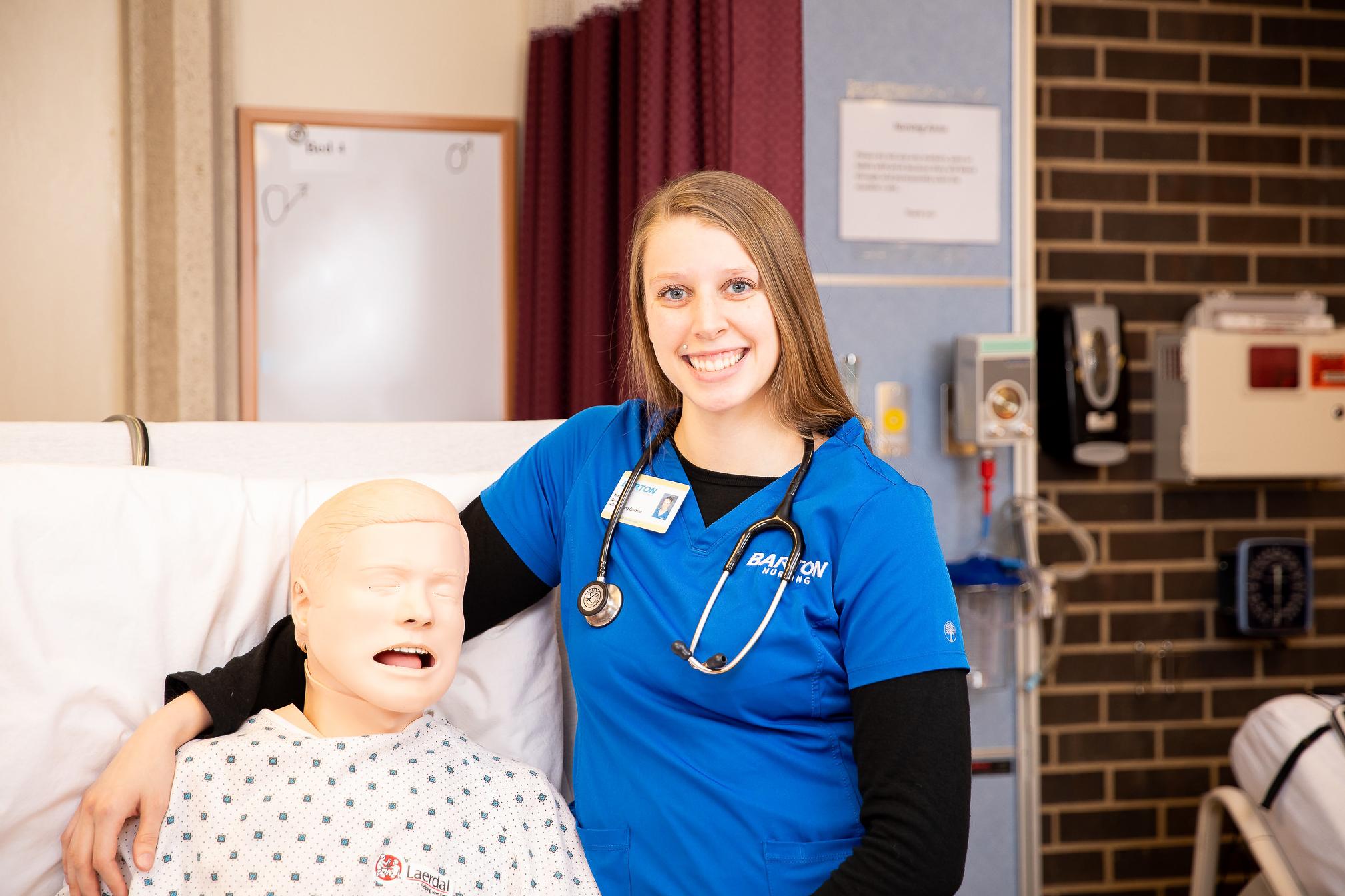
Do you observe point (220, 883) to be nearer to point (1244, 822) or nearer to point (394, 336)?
point (1244, 822)

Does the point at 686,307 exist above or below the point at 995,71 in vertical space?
below

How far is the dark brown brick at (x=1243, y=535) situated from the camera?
2928 mm

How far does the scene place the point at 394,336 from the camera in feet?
10.2

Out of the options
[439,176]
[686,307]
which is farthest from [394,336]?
[686,307]

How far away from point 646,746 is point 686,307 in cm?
54

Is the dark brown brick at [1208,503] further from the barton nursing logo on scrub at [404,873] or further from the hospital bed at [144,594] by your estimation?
the barton nursing logo on scrub at [404,873]

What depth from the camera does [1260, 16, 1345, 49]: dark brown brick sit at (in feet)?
9.66

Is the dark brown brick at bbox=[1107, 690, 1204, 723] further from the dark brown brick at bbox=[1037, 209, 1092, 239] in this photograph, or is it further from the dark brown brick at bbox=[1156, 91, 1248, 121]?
the dark brown brick at bbox=[1156, 91, 1248, 121]

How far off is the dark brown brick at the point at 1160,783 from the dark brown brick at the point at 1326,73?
76.8 inches

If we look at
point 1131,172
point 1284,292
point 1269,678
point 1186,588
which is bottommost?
point 1269,678

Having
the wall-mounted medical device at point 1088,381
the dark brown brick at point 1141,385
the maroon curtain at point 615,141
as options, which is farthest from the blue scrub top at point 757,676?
the dark brown brick at point 1141,385

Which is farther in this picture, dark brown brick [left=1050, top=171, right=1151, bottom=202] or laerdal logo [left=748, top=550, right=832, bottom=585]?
dark brown brick [left=1050, top=171, right=1151, bottom=202]

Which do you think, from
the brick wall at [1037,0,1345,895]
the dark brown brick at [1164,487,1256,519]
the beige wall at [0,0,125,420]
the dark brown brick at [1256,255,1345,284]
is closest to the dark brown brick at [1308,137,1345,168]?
the brick wall at [1037,0,1345,895]

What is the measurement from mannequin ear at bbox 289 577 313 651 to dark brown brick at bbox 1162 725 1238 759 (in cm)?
248
